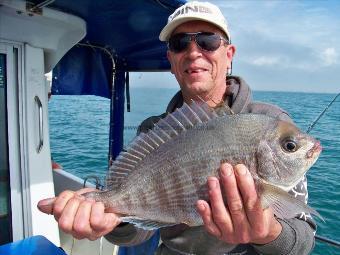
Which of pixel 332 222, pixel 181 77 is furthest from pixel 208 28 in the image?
pixel 332 222

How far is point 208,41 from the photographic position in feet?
7.27

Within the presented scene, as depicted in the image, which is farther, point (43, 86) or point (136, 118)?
point (136, 118)

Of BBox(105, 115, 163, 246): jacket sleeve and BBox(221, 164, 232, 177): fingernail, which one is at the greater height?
BBox(221, 164, 232, 177): fingernail

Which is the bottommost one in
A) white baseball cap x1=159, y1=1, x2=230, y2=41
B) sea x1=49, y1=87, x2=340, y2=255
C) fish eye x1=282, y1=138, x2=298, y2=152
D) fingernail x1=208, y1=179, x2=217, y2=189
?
sea x1=49, y1=87, x2=340, y2=255

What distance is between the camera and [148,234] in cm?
246

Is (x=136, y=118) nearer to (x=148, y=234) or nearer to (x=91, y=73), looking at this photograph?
(x=91, y=73)

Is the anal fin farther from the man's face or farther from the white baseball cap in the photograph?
the white baseball cap

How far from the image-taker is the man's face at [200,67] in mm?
2193

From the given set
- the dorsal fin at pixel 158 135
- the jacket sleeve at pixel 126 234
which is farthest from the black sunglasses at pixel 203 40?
the jacket sleeve at pixel 126 234

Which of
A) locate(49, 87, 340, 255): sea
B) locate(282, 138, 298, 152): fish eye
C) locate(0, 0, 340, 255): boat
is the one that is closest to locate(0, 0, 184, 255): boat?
locate(0, 0, 340, 255): boat

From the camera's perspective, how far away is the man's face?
2.19 m

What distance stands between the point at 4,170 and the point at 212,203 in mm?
2567

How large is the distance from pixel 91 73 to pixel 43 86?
4.22 ft

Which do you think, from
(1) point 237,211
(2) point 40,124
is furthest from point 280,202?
(2) point 40,124
